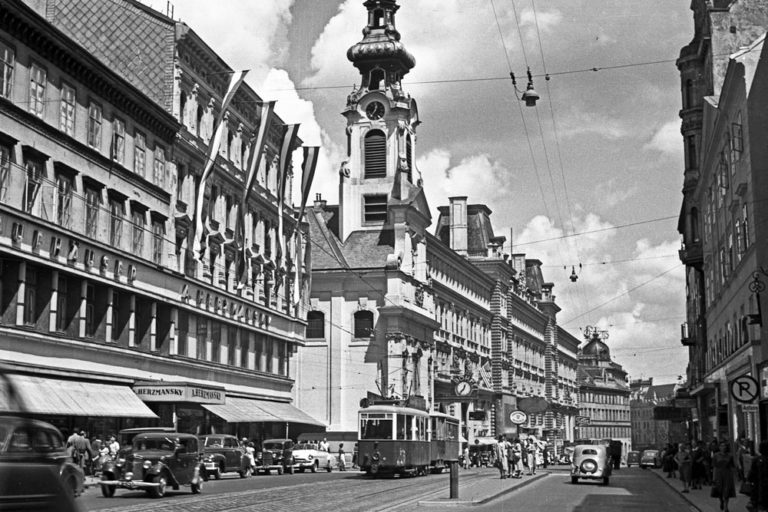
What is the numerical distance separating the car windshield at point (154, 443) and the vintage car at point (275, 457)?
18409 mm

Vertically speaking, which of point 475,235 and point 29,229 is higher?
point 475,235

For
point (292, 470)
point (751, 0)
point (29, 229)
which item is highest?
point (751, 0)

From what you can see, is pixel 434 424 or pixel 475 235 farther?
pixel 475 235

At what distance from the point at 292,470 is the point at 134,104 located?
19.4 metres

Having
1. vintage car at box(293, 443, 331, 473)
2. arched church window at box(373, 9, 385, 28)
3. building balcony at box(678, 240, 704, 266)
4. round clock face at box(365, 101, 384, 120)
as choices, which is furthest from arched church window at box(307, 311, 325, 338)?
building balcony at box(678, 240, 704, 266)

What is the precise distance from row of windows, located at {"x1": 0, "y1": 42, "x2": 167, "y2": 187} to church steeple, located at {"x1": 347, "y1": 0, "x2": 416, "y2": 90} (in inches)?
1649

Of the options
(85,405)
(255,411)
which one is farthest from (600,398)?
(85,405)

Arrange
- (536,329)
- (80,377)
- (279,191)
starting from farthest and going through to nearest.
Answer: (536,329)
(279,191)
(80,377)

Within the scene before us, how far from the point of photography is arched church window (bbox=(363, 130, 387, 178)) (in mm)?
85375

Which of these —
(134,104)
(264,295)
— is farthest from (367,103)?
(134,104)

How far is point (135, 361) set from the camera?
42000mm

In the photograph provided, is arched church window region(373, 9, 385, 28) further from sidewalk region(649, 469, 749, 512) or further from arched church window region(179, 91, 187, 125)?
sidewalk region(649, 469, 749, 512)

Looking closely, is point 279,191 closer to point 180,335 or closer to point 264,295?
point 264,295

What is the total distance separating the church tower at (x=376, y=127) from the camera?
84.7 meters
